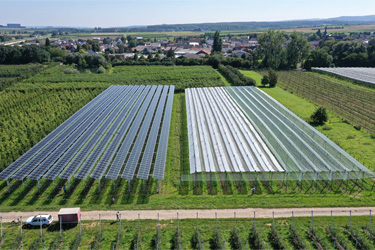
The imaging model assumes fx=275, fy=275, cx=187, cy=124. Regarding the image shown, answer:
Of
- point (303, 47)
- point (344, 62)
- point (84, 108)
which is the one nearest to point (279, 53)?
point (303, 47)

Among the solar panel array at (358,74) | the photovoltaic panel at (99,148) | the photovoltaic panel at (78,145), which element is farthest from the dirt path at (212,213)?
the solar panel array at (358,74)

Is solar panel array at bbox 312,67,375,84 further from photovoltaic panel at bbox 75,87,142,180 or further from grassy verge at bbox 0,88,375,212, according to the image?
photovoltaic panel at bbox 75,87,142,180

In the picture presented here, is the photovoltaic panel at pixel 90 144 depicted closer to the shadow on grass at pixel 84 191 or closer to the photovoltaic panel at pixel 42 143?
the shadow on grass at pixel 84 191

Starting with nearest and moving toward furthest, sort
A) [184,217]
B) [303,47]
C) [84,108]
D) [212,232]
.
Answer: [212,232] → [184,217] → [84,108] → [303,47]

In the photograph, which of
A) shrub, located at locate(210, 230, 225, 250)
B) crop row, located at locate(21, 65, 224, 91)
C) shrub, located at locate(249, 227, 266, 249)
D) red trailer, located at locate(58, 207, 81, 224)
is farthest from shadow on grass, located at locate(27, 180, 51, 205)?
crop row, located at locate(21, 65, 224, 91)

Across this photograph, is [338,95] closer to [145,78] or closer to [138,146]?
[138,146]

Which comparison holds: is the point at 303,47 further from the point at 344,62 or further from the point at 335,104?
the point at 335,104

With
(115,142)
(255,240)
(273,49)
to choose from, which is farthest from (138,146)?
(273,49)
